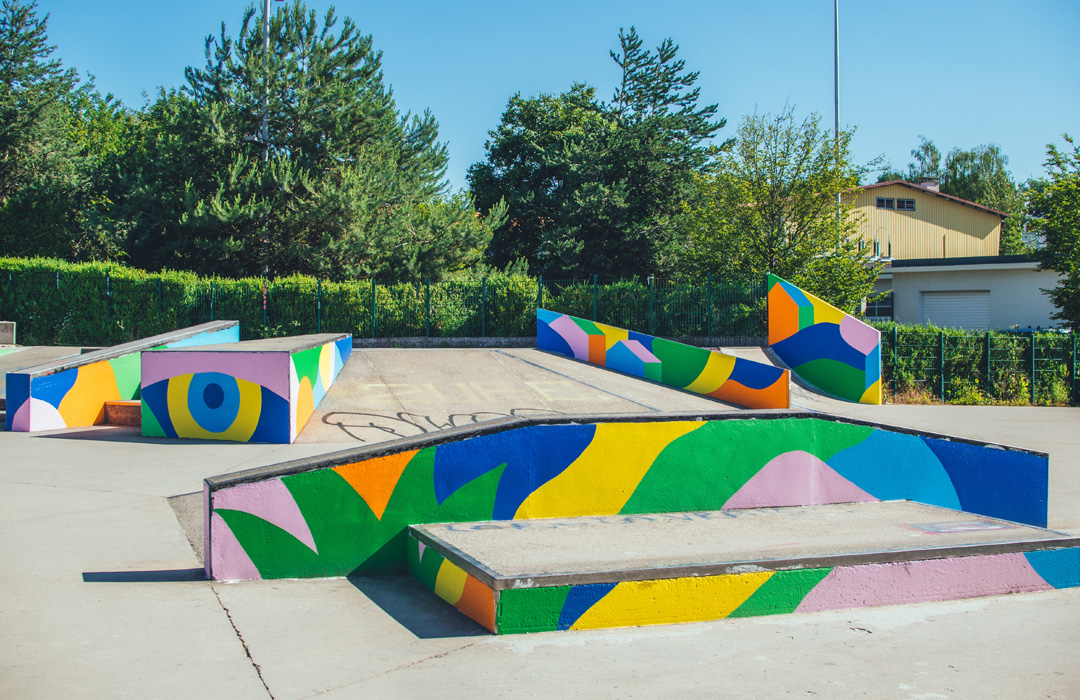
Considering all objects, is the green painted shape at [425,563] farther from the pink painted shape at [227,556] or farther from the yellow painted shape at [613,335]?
the yellow painted shape at [613,335]

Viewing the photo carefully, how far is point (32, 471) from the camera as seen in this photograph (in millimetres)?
8500

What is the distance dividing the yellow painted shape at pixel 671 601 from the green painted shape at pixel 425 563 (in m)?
1.10

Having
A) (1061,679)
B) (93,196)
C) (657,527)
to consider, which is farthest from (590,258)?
(1061,679)

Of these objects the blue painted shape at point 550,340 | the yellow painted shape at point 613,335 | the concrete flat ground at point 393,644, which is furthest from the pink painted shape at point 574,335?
the concrete flat ground at point 393,644

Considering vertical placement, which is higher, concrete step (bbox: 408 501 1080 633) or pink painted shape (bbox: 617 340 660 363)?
pink painted shape (bbox: 617 340 660 363)

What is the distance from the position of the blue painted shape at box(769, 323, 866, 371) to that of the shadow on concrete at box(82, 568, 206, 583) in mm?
16034

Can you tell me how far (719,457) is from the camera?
255 inches

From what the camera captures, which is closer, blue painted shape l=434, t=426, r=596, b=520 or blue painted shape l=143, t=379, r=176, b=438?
blue painted shape l=434, t=426, r=596, b=520

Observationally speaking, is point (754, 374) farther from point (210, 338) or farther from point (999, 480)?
point (210, 338)

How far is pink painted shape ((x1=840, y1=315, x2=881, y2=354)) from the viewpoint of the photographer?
1764 centimetres

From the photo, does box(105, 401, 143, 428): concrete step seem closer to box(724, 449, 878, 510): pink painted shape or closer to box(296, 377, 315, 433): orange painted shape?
box(296, 377, 315, 433): orange painted shape

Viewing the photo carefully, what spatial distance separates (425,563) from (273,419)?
6.94 m

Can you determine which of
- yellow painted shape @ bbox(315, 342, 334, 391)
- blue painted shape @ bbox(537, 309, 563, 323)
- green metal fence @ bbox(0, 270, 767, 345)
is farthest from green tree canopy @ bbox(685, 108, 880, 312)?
yellow painted shape @ bbox(315, 342, 334, 391)

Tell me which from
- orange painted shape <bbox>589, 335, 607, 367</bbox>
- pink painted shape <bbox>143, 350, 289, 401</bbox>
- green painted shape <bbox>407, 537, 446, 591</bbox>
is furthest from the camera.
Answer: orange painted shape <bbox>589, 335, 607, 367</bbox>
